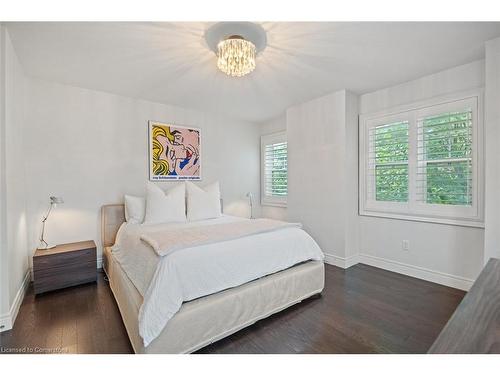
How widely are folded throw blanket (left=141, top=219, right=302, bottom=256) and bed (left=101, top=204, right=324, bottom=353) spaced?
1.22ft

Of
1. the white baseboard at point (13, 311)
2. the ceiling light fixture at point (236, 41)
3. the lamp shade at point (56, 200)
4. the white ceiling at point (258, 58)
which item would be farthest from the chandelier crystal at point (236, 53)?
the white baseboard at point (13, 311)

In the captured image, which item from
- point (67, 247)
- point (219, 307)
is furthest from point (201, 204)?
point (219, 307)

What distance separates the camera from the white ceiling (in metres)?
1.90

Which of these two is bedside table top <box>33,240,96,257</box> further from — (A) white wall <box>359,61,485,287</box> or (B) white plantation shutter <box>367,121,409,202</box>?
(B) white plantation shutter <box>367,121,409,202</box>

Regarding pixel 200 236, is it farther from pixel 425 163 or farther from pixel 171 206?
pixel 425 163

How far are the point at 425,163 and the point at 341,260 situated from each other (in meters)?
1.57

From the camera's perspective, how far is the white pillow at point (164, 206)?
3.04 meters

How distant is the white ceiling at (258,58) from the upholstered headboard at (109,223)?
1.54 metres

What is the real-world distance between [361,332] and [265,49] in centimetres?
246

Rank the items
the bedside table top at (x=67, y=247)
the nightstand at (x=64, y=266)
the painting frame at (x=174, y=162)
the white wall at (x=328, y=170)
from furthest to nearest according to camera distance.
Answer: the painting frame at (x=174, y=162) < the white wall at (x=328, y=170) < the bedside table top at (x=67, y=247) < the nightstand at (x=64, y=266)

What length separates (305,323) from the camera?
2.01m

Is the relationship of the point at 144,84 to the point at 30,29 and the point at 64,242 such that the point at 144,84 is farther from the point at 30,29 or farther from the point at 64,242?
the point at 64,242

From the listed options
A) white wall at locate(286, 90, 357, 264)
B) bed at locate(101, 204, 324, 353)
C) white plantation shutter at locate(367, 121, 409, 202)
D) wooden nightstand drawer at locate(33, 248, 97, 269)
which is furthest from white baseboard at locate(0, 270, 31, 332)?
white plantation shutter at locate(367, 121, 409, 202)

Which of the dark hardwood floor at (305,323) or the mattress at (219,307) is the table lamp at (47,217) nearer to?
the dark hardwood floor at (305,323)
